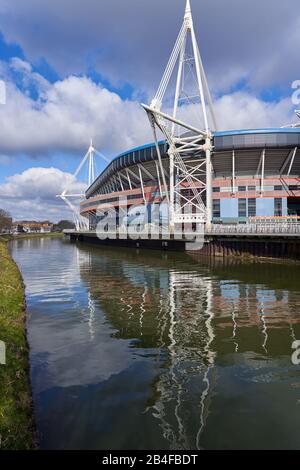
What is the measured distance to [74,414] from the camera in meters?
6.02

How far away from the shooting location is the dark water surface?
5.50 meters

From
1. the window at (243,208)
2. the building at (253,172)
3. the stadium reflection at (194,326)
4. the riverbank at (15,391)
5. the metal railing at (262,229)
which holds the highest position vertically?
the building at (253,172)

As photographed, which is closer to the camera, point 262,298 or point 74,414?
point 74,414

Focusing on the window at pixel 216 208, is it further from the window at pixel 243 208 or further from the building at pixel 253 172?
the window at pixel 243 208

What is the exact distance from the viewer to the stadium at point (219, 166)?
45.9m

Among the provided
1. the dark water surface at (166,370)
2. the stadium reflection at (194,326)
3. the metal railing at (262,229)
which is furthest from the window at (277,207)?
the dark water surface at (166,370)

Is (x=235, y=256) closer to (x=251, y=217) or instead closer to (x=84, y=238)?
(x=251, y=217)

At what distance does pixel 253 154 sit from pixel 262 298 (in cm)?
3966

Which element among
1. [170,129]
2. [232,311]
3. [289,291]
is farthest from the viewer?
[170,129]

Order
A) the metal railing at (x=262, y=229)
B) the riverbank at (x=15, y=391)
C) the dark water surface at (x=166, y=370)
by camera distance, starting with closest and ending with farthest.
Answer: the riverbank at (x=15, y=391), the dark water surface at (x=166, y=370), the metal railing at (x=262, y=229)

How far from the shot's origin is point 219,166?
54531 mm

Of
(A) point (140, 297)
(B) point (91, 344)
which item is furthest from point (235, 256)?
(B) point (91, 344)

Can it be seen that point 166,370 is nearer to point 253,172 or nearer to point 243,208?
point 243,208

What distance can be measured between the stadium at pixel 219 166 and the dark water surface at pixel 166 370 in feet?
95.6
